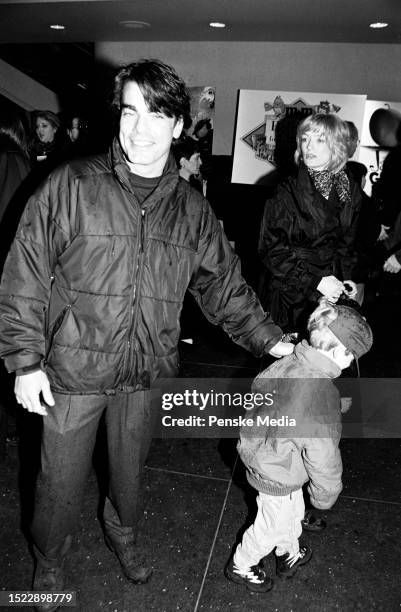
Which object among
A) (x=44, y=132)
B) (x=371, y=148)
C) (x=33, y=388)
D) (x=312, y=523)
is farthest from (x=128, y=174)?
(x=371, y=148)

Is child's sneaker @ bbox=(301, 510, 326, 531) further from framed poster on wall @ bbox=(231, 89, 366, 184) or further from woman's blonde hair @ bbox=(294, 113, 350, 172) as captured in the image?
framed poster on wall @ bbox=(231, 89, 366, 184)

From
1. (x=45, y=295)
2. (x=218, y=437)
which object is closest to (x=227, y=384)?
(x=218, y=437)

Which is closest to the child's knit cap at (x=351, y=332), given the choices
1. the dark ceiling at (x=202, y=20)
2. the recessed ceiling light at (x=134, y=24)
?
the dark ceiling at (x=202, y=20)

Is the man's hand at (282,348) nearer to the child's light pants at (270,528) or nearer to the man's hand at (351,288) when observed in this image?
the child's light pants at (270,528)

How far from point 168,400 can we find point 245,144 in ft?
12.2

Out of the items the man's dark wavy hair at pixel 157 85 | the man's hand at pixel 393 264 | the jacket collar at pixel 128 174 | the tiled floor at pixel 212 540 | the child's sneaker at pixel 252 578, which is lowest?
the tiled floor at pixel 212 540

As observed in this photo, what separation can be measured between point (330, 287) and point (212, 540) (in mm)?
1236

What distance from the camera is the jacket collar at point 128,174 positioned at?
1609 millimetres

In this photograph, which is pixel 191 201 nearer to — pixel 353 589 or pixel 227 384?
pixel 353 589

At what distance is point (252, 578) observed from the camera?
2.07m

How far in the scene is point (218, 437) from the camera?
10.5ft

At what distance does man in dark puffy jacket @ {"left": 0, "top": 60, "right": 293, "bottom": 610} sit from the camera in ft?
5.11

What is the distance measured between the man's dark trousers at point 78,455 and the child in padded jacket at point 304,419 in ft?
1.23

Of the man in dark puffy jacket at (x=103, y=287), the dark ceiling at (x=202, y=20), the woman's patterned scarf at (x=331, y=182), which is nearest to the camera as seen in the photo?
the man in dark puffy jacket at (x=103, y=287)
